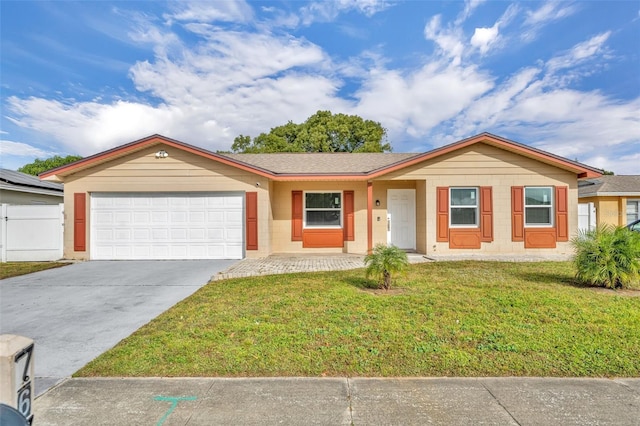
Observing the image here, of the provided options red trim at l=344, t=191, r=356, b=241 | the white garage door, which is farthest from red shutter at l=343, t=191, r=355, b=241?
the white garage door

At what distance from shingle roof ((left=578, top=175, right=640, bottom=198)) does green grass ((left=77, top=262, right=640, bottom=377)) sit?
13.1 m

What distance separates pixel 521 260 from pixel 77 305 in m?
11.3

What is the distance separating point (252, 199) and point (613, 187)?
58.7ft

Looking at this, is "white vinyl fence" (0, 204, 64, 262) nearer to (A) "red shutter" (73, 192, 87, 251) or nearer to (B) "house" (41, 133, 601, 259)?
(B) "house" (41, 133, 601, 259)

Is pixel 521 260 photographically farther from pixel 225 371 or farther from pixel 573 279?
pixel 225 371

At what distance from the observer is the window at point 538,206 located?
1078 centimetres

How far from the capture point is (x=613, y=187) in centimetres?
1560

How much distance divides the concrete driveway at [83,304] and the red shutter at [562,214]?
37.0 feet

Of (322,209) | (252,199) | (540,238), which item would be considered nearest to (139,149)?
(252,199)

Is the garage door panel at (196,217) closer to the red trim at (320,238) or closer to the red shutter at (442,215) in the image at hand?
the red trim at (320,238)

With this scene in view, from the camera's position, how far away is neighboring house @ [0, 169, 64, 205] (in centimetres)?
1206

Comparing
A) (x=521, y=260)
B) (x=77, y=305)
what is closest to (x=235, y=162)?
(x=77, y=305)

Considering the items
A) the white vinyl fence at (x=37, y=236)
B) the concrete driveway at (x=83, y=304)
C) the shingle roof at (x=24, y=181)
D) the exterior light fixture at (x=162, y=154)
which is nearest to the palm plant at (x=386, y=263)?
the concrete driveway at (x=83, y=304)

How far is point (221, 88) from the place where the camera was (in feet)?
48.3
